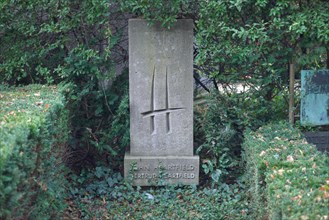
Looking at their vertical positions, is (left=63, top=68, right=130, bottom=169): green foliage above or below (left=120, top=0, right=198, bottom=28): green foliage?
below

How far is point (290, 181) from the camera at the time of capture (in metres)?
3.98

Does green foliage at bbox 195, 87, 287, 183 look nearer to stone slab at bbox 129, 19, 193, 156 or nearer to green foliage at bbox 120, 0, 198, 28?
stone slab at bbox 129, 19, 193, 156

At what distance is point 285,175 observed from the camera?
4164 mm

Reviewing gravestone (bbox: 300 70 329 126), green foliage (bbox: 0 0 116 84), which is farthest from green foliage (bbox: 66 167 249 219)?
green foliage (bbox: 0 0 116 84)

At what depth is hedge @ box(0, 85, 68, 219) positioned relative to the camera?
320 cm

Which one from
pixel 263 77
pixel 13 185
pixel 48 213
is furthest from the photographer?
pixel 263 77

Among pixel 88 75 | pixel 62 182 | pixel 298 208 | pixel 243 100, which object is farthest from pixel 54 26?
pixel 298 208

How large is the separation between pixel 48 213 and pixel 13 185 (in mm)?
1590

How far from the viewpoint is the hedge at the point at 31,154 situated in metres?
3.20

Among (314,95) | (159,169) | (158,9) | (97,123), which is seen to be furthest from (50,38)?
(314,95)

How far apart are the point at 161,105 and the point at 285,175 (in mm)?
2750

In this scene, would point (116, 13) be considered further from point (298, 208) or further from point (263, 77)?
point (298, 208)

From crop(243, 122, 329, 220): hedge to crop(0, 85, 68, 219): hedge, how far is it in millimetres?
1643

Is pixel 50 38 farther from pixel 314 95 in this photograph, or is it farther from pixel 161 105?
pixel 314 95
